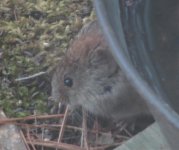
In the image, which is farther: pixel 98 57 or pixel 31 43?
pixel 31 43

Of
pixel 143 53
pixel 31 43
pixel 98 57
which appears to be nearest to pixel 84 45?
pixel 98 57

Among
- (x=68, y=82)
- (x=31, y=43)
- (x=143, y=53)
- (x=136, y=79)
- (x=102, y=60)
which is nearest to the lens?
(x=136, y=79)

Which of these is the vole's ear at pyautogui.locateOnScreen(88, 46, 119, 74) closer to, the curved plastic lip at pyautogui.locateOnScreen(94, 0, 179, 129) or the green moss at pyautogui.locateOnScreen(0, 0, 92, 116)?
the green moss at pyautogui.locateOnScreen(0, 0, 92, 116)

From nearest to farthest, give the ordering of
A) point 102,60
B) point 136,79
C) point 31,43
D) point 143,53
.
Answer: point 136,79 < point 143,53 < point 102,60 < point 31,43

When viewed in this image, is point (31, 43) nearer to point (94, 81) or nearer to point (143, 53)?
point (94, 81)

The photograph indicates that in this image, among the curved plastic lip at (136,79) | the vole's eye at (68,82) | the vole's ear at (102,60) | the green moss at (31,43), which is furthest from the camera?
the green moss at (31,43)

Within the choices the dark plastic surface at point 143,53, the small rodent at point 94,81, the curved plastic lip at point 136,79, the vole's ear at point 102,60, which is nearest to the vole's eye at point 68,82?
the small rodent at point 94,81

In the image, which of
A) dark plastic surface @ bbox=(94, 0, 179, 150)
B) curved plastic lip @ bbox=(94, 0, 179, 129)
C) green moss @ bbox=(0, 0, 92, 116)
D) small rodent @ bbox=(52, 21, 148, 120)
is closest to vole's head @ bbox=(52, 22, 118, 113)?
small rodent @ bbox=(52, 21, 148, 120)

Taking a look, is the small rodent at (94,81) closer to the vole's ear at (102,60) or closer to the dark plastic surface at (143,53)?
the vole's ear at (102,60)
